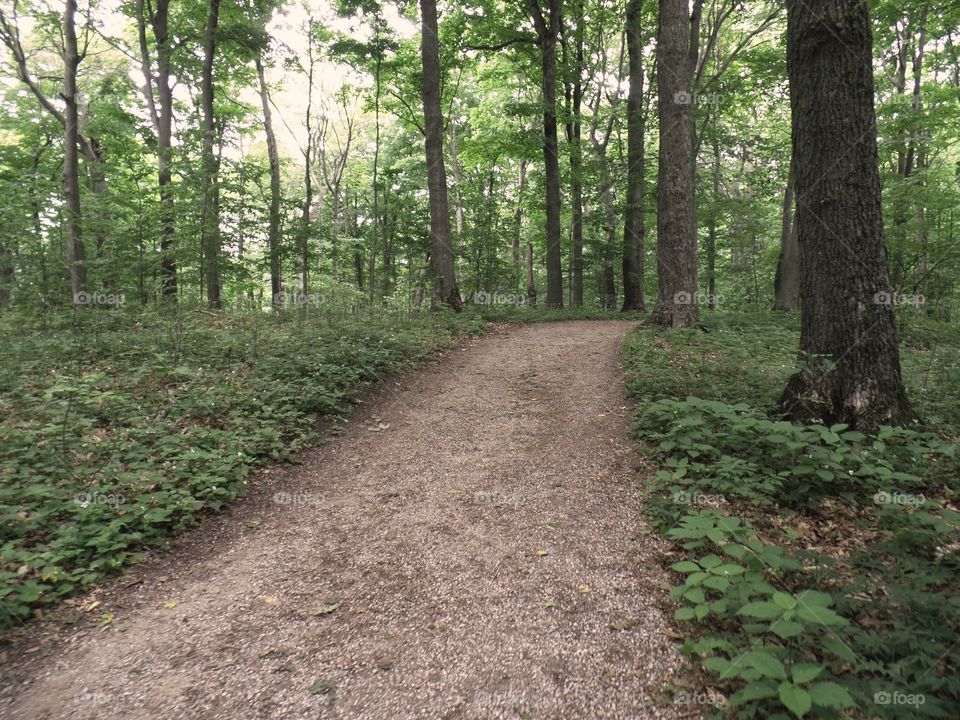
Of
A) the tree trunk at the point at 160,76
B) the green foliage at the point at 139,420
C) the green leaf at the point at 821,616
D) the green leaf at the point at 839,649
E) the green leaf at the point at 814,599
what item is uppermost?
the tree trunk at the point at 160,76

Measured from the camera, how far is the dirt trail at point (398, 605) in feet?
7.64

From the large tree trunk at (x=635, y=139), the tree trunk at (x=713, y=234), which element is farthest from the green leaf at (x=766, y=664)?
the tree trunk at (x=713, y=234)

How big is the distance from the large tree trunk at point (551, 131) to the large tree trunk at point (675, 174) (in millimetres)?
5963

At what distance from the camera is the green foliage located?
3385mm

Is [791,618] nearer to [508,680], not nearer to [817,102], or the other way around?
[508,680]

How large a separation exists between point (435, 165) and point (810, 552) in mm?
11585

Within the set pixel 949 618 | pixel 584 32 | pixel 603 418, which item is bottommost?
pixel 949 618

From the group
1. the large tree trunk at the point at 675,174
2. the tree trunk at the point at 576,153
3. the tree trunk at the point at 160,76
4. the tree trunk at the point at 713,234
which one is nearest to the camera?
the large tree trunk at the point at 675,174

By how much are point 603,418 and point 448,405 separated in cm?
213

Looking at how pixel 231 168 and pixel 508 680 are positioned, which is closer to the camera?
pixel 508 680

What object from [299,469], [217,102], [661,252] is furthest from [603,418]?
[217,102]

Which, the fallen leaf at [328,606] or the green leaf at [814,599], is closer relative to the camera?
the green leaf at [814,599]

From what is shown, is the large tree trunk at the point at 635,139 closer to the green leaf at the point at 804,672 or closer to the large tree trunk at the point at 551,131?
the large tree trunk at the point at 551,131

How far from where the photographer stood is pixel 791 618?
2.10m
